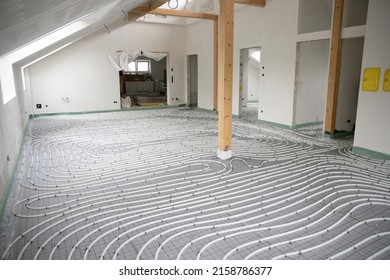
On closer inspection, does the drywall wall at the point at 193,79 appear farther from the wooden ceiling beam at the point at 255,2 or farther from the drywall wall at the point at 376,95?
the drywall wall at the point at 376,95

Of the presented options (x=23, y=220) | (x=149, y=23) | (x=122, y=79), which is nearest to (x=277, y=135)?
(x=23, y=220)

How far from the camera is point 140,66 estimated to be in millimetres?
15359

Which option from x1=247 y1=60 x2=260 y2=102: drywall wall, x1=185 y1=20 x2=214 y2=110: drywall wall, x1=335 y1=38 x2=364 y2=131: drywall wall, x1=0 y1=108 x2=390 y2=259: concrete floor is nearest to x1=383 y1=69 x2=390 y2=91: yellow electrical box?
x1=0 y1=108 x2=390 y2=259: concrete floor

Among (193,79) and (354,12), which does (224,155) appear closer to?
(354,12)

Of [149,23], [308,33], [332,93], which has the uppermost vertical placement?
[149,23]

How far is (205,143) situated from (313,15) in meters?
3.97

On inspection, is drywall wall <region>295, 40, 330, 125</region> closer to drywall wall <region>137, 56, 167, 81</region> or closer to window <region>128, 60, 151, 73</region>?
drywall wall <region>137, 56, 167, 81</region>

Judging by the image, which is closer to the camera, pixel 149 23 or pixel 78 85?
pixel 78 85

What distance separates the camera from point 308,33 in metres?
6.42

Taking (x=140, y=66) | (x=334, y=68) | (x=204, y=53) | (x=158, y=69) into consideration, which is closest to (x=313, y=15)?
(x=334, y=68)

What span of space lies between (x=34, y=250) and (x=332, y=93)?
583cm

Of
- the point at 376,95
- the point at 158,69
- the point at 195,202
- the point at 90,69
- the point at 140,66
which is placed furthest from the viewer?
the point at 158,69

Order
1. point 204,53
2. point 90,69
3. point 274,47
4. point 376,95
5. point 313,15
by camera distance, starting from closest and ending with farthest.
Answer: point 376,95
point 313,15
point 274,47
point 90,69
point 204,53
